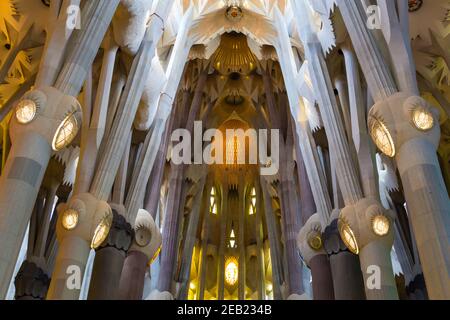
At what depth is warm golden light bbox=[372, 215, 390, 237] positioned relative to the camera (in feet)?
32.5

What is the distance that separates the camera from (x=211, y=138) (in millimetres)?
27234

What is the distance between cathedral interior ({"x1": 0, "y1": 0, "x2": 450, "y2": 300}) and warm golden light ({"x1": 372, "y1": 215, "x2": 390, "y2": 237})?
6 cm

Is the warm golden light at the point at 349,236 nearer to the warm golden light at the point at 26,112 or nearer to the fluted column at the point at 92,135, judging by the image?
the fluted column at the point at 92,135

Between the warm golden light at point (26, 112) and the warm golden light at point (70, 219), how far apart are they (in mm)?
2820

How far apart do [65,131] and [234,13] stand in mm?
13959

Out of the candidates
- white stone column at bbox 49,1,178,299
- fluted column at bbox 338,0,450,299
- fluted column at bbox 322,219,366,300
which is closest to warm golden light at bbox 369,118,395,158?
fluted column at bbox 338,0,450,299

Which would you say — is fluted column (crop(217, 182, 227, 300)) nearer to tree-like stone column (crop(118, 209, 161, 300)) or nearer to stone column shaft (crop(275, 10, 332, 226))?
stone column shaft (crop(275, 10, 332, 226))

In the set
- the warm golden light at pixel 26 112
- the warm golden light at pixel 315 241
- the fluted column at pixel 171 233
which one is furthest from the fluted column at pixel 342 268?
the fluted column at pixel 171 233
